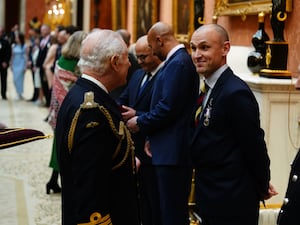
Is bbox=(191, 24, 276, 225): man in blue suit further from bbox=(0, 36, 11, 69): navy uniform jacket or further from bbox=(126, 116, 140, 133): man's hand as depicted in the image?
bbox=(0, 36, 11, 69): navy uniform jacket

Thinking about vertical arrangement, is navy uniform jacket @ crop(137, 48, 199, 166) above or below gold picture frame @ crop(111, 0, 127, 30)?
below

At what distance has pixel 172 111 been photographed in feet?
14.0

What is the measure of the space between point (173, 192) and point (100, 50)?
Result: 2.02 meters

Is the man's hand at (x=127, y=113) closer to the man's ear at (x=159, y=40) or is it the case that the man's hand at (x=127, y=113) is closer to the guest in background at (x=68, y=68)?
the man's ear at (x=159, y=40)

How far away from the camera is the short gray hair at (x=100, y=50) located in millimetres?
2676

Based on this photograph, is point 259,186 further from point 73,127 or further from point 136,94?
point 136,94

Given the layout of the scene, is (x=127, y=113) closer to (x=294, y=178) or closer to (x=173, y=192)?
(x=173, y=192)

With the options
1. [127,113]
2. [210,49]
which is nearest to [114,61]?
[210,49]

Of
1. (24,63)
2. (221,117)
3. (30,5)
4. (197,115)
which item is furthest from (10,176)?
(30,5)

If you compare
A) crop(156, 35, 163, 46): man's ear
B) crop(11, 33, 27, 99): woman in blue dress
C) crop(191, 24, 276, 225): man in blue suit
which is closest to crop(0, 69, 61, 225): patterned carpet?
crop(156, 35, 163, 46): man's ear

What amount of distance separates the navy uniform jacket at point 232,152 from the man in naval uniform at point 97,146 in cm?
65

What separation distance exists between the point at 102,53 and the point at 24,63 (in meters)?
14.1

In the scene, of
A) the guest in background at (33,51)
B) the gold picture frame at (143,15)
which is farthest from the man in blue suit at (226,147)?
the guest in background at (33,51)

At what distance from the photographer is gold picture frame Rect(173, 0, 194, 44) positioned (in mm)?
8266
